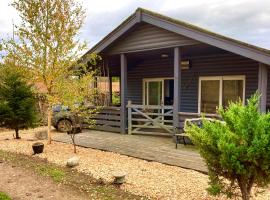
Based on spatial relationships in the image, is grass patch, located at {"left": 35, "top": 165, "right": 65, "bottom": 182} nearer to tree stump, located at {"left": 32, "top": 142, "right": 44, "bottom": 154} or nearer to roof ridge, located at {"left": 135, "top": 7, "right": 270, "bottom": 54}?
tree stump, located at {"left": 32, "top": 142, "right": 44, "bottom": 154}

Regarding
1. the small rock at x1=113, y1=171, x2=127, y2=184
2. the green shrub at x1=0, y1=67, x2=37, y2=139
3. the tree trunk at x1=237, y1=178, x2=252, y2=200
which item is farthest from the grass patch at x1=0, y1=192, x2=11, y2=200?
the green shrub at x1=0, y1=67, x2=37, y2=139

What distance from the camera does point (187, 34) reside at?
7781 millimetres

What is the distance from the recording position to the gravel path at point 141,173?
449 centimetres

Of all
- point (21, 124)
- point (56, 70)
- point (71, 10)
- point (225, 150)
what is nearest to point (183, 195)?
point (225, 150)

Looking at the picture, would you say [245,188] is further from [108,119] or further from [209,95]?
[108,119]

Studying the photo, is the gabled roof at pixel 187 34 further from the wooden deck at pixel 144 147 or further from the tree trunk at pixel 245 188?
the tree trunk at pixel 245 188

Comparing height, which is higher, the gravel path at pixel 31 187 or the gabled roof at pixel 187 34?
the gabled roof at pixel 187 34

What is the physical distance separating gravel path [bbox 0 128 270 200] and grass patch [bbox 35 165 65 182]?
44 cm

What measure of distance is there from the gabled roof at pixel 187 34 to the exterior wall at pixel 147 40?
0.98 ft

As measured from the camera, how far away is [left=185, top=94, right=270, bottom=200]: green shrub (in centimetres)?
317

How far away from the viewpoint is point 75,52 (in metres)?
8.05

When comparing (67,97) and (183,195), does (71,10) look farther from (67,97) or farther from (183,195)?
(183,195)

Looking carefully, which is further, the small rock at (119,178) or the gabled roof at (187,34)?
the gabled roof at (187,34)

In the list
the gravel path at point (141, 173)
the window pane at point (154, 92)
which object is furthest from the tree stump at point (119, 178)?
the window pane at point (154, 92)
